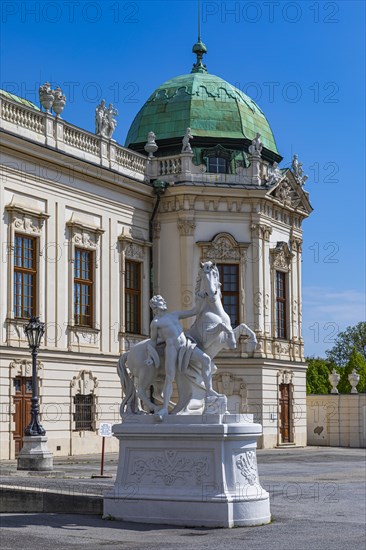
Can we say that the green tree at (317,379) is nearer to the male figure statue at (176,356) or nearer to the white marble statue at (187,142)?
the white marble statue at (187,142)

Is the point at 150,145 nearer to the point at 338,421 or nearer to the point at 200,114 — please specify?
the point at 200,114

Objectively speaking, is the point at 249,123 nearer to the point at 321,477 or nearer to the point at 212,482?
the point at 321,477

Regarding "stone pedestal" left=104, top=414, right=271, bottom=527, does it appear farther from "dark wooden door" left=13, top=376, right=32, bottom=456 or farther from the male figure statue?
"dark wooden door" left=13, top=376, right=32, bottom=456

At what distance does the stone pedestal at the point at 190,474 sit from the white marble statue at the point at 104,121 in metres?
23.5

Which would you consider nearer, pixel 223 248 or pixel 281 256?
pixel 223 248

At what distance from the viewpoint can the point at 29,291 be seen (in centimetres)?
3244

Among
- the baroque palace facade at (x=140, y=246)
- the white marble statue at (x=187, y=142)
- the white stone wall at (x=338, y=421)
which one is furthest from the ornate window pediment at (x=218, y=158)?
the white stone wall at (x=338, y=421)

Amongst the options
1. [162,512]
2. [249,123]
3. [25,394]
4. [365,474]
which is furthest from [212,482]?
[249,123]

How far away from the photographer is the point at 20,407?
31.3 meters

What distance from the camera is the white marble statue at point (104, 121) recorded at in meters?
37.2

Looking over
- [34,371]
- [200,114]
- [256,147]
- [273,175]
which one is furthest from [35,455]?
[200,114]

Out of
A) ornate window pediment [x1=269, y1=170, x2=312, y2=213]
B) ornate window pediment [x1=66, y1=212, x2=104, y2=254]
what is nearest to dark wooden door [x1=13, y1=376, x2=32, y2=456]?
ornate window pediment [x1=66, y1=212, x2=104, y2=254]

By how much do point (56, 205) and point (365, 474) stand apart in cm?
1370

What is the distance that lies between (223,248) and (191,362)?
2525 cm
